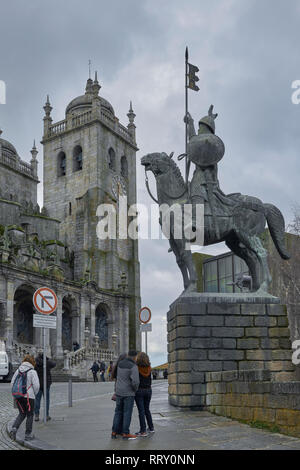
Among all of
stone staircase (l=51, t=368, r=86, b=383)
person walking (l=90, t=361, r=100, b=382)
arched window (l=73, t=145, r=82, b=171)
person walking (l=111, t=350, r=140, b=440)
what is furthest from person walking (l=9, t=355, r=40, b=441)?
arched window (l=73, t=145, r=82, b=171)

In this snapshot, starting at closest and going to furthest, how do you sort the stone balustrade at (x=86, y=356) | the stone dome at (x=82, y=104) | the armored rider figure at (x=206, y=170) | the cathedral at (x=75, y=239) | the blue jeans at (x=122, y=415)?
the blue jeans at (x=122, y=415)
the armored rider figure at (x=206, y=170)
the stone balustrade at (x=86, y=356)
the cathedral at (x=75, y=239)
the stone dome at (x=82, y=104)

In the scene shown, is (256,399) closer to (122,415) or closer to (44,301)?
(122,415)

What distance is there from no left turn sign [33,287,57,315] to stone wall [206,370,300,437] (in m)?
3.36

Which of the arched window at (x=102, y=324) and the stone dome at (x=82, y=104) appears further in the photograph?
the stone dome at (x=82, y=104)

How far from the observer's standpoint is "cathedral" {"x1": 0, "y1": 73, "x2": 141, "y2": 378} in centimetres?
3862

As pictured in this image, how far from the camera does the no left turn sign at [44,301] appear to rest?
1101cm

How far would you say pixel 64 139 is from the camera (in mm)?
57781

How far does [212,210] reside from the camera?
488 inches

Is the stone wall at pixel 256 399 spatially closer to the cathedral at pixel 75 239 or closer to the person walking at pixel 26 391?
the person walking at pixel 26 391

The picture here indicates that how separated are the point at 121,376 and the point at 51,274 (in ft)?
104

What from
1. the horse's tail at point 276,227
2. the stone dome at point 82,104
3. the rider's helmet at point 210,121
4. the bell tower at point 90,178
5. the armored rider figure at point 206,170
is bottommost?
the horse's tail at point 276,227

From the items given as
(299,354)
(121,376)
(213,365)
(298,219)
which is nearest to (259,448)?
(121,376)

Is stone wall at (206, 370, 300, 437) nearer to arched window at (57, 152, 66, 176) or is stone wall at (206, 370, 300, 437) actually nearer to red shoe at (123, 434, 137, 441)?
red shoe at (123, 434, 137, 441)

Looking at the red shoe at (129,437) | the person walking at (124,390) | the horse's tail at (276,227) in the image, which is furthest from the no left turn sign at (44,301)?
the horse's tail at (276,227)
